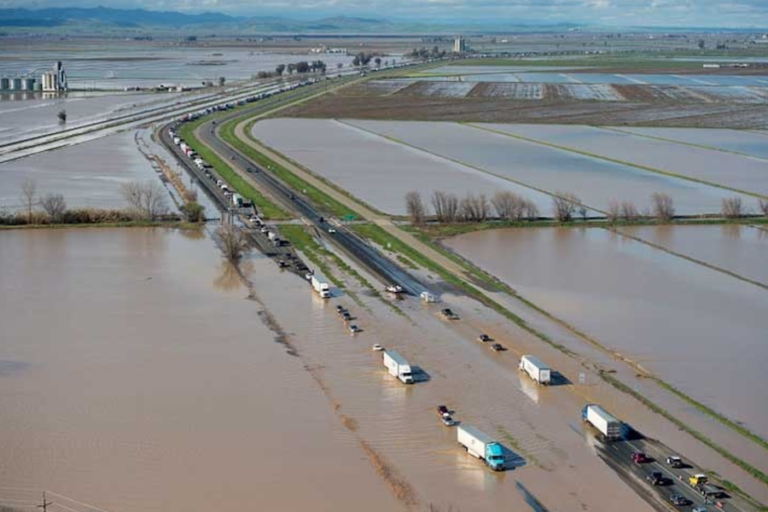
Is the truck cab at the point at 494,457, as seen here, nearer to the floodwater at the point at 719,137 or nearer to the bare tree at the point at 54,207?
the bare tree at the point at 54,207

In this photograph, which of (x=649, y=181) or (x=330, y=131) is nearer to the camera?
(x=649, y=181)

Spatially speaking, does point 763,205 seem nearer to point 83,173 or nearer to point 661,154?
point 661,154

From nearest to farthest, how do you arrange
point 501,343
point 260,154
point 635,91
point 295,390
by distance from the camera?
1. point 295,390
2. point 501,343
3. point 260,154
4. point 635,91

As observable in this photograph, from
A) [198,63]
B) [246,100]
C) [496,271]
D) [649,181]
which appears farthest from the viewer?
[198,63]

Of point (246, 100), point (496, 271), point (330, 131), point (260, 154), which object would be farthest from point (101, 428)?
point (246, 100)

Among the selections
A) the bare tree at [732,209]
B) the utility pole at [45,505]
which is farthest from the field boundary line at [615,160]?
the utility pole at [45,505]

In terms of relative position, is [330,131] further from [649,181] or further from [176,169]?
[649,181]
